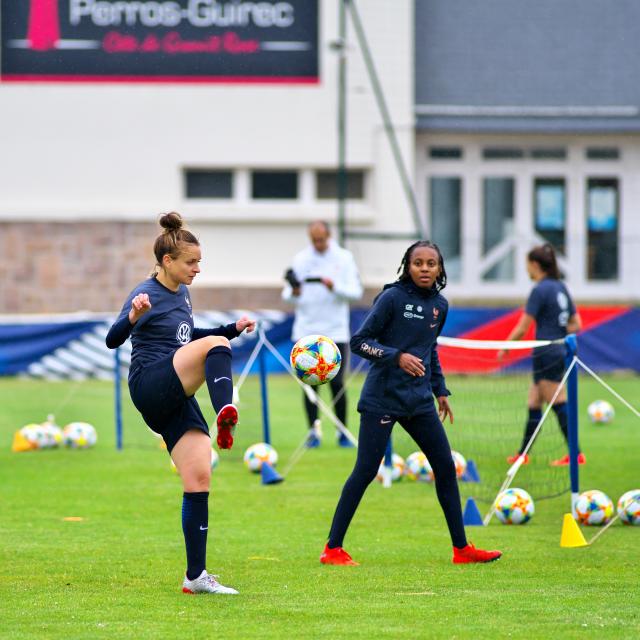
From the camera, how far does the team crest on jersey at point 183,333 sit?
312 inches

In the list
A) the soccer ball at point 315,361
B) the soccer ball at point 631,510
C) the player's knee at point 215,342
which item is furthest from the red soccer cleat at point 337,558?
the soccer ball at point 631,510

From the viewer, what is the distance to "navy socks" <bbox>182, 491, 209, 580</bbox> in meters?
7.77

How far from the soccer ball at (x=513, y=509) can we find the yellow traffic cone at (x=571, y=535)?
100 cm

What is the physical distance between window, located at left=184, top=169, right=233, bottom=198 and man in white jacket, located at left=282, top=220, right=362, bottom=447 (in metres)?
13.7

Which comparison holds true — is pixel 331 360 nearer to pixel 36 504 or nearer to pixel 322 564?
pixel 322 564

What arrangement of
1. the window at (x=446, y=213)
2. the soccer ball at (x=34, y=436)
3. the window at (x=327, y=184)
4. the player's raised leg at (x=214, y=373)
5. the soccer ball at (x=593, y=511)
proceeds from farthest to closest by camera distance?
the window at (x=446, y=213) → the window at (x=327, y=184) → the soccer ball at (x=34, y=436) → the soccer ball at (x=593, y=511) → the player's raised leg at (x=214, y=373)

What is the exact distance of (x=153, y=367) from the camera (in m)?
7.73

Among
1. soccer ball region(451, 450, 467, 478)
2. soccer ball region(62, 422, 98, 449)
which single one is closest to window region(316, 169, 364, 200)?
soccer ball region(62, 422, 98, 449)

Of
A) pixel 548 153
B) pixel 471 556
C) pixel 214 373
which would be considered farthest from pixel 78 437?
pixel 548 153

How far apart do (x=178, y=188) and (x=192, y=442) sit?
21.7 m

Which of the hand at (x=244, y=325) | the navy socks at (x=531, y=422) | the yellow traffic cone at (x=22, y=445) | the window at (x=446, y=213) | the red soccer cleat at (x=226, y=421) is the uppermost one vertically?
the window at (x=446, y=213)

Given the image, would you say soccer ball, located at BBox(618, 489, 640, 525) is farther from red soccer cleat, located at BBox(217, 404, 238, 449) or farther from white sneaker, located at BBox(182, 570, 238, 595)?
red soccer cleat, located at BBox(217, 404, 238, 449)

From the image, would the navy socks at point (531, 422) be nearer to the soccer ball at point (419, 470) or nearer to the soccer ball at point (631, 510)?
the soccer ball at point (419, 470)

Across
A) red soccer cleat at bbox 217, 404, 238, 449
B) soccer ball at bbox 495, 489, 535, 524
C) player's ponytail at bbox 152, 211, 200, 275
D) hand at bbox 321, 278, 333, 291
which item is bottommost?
soccer ball at bbox 495, 489, 535, 524
